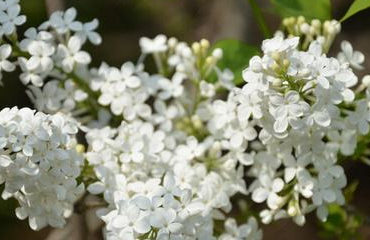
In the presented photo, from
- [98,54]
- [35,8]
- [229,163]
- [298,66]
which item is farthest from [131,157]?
[98,54]

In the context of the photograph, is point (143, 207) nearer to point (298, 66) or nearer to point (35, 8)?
point (298, 66)

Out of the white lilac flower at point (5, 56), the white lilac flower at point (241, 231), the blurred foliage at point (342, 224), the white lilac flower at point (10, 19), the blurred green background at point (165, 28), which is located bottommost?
the blurred green background at point (165, 28)

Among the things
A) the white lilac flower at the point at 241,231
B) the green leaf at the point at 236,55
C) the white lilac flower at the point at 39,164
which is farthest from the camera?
the green leaf at the point at 236,55

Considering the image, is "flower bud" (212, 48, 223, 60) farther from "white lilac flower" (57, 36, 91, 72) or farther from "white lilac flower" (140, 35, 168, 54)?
"white lilac flower" (57, 36, 91, 72)

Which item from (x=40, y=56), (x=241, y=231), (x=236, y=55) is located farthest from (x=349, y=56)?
(x=40, y=56)

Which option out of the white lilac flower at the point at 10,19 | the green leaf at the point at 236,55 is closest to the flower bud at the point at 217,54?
the green leaf at the point at 236,55

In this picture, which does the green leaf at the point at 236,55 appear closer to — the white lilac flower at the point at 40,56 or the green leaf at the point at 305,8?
the green leaf at the point at 305,8

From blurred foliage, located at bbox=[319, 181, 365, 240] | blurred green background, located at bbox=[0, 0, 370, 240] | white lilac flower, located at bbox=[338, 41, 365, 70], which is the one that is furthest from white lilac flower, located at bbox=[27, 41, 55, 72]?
blurred green background, located at bbox=[0, 0, 370, 240]
